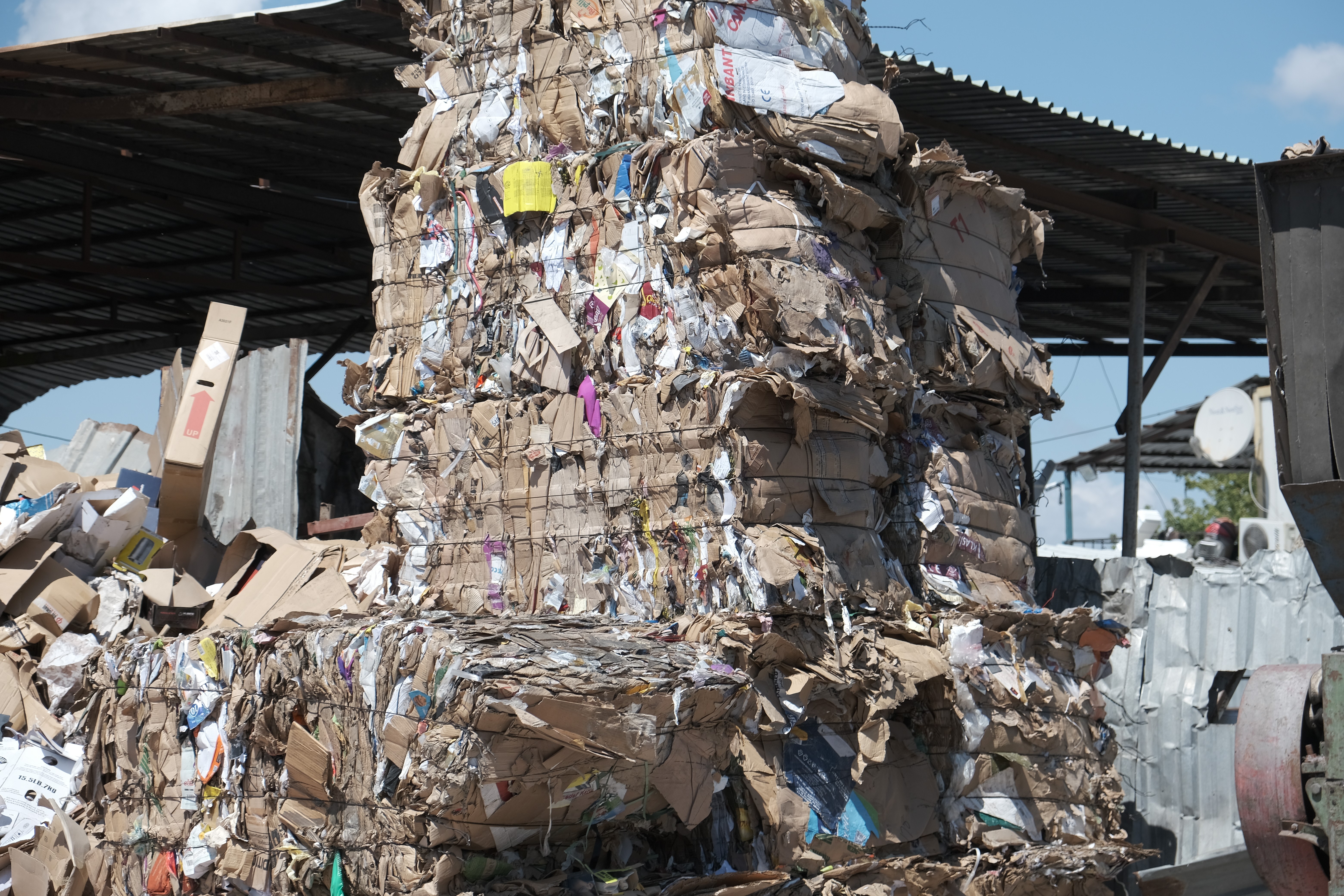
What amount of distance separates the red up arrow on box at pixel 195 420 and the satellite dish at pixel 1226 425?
41.6 ft

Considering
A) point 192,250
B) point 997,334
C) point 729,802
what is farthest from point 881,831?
point 192,250

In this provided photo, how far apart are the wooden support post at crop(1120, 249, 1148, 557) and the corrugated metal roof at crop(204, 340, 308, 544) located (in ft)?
18.9

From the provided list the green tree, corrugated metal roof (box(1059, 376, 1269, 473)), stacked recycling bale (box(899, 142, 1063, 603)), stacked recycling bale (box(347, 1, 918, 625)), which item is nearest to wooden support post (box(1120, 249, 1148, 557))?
stacked recycling bale (box(899, 142, 1063, 603))

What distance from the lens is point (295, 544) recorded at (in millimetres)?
6172

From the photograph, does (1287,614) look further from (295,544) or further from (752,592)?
(295,544)

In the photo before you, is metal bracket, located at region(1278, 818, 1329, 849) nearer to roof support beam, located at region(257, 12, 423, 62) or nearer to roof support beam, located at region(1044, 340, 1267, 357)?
roof support beam, located at region(257, 12, 423, 62)

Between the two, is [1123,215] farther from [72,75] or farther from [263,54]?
[72,75]

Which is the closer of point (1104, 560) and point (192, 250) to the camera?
point (1104, 560)

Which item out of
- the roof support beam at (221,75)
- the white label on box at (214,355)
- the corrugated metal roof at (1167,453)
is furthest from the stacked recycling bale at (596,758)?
the corrugated metal roof at (1167,453)

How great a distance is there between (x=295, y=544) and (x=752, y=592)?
2554 millimetres

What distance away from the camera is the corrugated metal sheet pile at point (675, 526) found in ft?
14.1

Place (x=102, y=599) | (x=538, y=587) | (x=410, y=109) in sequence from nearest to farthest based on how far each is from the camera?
(x=538, y=587)
(x=102, y=599)
(x=410, y=109)

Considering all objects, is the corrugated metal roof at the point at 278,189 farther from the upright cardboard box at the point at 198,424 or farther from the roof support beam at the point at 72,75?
the upright cardboard box at the point at 198,424

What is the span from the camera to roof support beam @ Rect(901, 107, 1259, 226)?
818 cm
